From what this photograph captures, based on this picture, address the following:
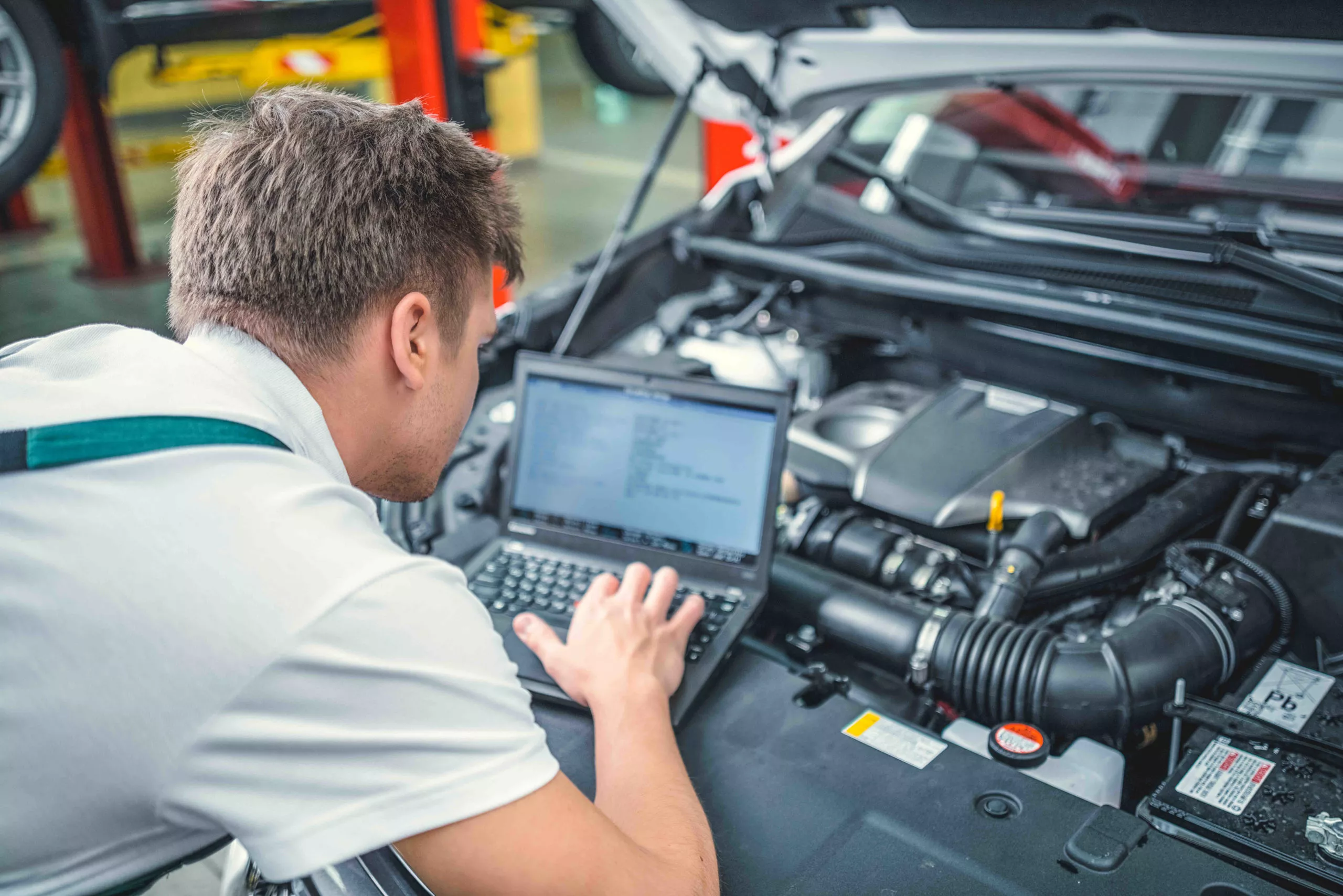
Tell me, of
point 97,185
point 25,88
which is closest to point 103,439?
point 25,88

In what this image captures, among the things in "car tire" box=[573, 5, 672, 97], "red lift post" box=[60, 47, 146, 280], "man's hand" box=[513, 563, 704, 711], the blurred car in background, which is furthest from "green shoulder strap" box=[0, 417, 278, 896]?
"red lift post" box=[60, 47, 146, 280]

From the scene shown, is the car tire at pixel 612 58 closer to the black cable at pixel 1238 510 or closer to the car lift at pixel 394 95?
the car lift at pixel 394 95

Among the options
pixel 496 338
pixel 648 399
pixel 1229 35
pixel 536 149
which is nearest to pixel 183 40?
pixel 496 338

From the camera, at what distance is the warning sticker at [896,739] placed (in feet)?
2.91

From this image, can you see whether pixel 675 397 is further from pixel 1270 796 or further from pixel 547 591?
pixel 1270 796

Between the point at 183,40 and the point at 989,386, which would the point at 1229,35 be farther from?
the point at 183,40

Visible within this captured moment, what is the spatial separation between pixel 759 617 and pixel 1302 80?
891 mm

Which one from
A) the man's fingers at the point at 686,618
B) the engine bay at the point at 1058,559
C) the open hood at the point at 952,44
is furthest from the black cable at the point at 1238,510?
the man's fingers at the point at 686,618

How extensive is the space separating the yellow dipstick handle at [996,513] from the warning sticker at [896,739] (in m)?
0.33

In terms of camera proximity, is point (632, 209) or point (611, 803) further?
point (632, 209)

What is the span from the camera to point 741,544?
3.70ft

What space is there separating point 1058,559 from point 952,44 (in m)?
0.72

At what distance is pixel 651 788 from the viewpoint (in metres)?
0.78

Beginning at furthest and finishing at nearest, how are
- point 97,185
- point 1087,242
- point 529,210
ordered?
point 529,210 → point 97,185 → point 1087,242
